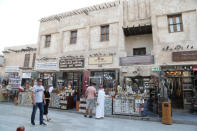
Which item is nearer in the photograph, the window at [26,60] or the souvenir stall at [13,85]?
the souvenir stall at [13,85]

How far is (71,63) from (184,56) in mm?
9940

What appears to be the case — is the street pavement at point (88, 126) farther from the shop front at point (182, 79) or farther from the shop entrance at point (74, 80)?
the shop entrance at point (74, 80)

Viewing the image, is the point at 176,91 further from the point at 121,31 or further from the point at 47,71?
the point at 47,71

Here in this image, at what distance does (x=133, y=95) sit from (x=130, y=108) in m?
0.81

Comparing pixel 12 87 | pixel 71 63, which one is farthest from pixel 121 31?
pixel 12 87

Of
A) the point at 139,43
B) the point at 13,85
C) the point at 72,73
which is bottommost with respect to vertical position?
the point at 13,85

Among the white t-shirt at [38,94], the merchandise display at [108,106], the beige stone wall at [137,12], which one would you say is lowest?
the merchandise display at [108,106]

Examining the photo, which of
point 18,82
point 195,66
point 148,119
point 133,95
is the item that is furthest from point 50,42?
point 195,66

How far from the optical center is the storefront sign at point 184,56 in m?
9.88

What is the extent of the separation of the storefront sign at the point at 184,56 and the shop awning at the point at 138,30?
3048 mm

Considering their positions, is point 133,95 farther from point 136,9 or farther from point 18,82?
point 18,82

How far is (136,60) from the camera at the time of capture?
11.5m

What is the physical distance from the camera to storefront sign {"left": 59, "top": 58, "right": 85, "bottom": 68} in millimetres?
13500

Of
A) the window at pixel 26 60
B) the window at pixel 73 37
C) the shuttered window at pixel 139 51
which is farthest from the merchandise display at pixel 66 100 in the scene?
the window at pixel 26 60
